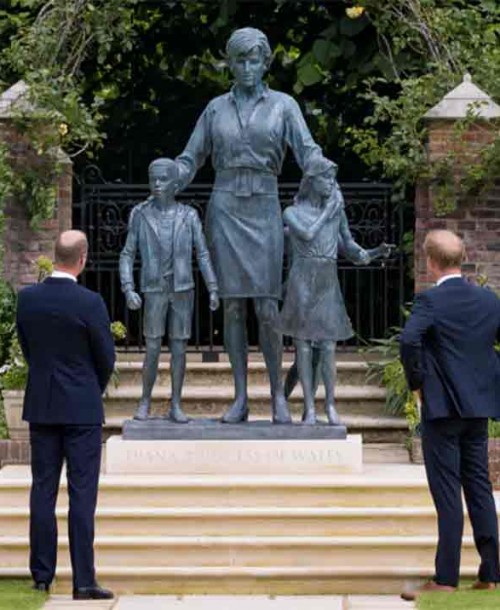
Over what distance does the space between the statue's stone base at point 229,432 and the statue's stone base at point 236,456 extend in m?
0.04

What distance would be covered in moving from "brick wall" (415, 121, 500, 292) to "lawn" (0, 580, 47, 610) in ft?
15.6

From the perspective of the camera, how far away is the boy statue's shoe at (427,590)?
870 cm

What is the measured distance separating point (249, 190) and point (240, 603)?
8.69 feet

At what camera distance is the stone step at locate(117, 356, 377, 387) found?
1293 centimetres

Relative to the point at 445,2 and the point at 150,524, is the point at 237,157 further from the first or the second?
the point at 445,2

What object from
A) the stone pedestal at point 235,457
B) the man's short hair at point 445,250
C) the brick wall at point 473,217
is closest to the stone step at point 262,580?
the stone pedestal at point 235,457

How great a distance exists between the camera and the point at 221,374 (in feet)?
42.7

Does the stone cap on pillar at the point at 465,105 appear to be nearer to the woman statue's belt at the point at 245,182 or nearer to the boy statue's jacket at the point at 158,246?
the woman statue's belt at the point at 245,182

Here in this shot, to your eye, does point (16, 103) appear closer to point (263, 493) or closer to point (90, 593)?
point (263, 493)

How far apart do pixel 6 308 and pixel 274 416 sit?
2.70 metres

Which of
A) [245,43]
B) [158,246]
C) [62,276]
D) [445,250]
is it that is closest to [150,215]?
[158,246]

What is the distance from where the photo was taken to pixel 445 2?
46.2ft

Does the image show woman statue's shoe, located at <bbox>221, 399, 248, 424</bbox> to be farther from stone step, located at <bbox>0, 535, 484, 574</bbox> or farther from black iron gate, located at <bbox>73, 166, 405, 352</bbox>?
black iron gate, located at <bbox>73, 166, 405, 352</bbox>

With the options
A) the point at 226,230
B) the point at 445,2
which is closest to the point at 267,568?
the point at 226,230
